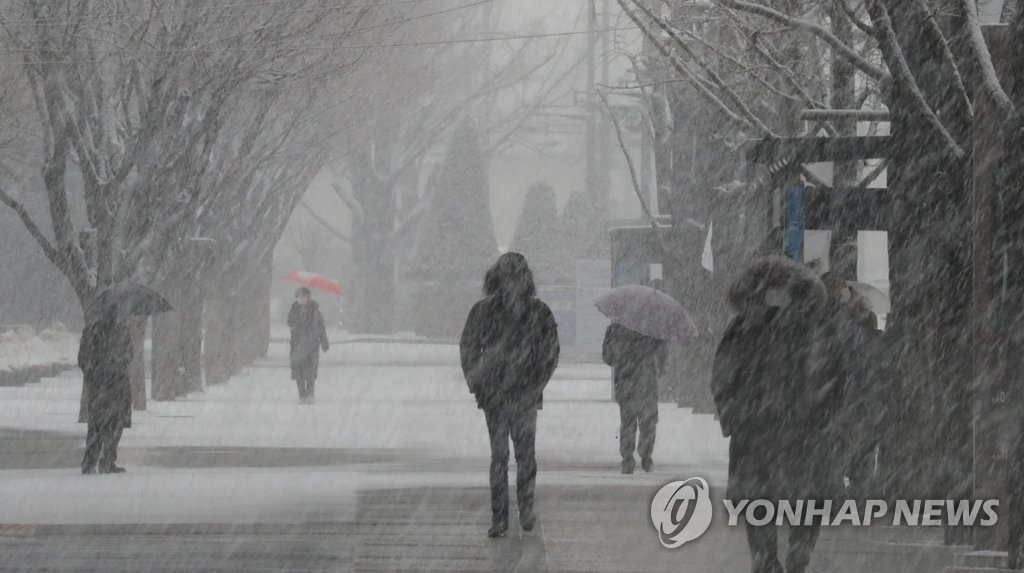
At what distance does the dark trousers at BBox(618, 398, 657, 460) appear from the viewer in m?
15.8

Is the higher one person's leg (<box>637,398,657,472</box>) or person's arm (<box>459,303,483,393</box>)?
person's arm (<box>459,303,483,393</box>)

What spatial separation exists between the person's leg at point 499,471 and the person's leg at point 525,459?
0.08 m

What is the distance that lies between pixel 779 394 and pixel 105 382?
8.96 metres

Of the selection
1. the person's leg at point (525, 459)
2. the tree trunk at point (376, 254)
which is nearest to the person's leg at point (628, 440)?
the person's leg at point (525, 459)

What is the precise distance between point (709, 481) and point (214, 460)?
5237 mm

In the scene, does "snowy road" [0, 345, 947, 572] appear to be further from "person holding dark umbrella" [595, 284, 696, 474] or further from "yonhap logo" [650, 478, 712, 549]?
"person holding dark umbrella" [595, 284, 696, 474]

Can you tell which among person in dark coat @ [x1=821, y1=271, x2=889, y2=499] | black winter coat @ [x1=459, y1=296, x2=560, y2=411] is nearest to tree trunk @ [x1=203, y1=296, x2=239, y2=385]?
person in dark coat @ [x1=821, y1=271, x2=889, y2=499]

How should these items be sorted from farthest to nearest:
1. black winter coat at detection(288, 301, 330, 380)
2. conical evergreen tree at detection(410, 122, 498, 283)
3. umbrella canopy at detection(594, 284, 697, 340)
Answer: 1. conical evergreen tree at detection(410, 122, 498, 283)
2. black winter coat at detection(288, 301, 330, 380)
3. umbrella canopy at detection(594, 284, 697, 340)

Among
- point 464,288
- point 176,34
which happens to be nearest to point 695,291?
point 176,34

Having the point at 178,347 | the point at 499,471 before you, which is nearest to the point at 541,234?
the point at 178,347

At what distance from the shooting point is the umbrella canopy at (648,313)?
1566 centimetres

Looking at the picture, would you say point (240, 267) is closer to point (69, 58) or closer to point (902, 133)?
point (69, 58)

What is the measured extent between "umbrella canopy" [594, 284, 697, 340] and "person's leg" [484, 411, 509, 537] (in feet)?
14.0

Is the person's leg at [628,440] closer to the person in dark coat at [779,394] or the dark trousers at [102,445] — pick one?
the dark trousers at [102,445]
